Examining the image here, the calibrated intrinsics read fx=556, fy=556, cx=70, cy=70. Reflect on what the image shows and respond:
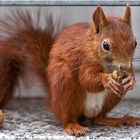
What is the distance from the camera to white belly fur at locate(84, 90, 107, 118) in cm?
230

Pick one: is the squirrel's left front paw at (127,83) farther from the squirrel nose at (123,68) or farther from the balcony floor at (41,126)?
the balcony floor at (41,126)

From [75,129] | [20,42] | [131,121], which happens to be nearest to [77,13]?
[20,42]

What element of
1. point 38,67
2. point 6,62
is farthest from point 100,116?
point 6,62

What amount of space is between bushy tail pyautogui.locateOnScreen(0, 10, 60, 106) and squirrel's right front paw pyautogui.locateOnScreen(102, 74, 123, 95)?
45 cm

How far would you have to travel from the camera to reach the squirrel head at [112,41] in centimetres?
210

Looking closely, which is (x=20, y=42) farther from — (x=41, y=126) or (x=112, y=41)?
(x=112, y=41)

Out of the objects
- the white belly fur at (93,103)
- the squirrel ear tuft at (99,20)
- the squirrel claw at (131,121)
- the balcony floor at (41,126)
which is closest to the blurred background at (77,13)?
the balcony floor at (41,126)

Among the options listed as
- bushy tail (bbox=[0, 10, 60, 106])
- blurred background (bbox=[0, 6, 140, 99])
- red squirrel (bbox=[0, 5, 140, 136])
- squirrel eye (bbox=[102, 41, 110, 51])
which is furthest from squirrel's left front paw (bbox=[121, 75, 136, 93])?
blurred background (bbox=[0, 6, 140, 99])

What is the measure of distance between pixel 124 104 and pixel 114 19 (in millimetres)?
814

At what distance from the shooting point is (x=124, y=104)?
9.64ft

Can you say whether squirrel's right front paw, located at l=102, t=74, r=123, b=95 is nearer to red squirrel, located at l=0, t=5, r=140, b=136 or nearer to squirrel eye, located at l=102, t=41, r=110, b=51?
red squirrel, located at l=0, t=5, r=140, b=136

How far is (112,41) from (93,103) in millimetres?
320

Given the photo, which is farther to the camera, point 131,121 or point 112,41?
point 131,121

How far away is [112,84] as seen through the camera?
84.4 inches
